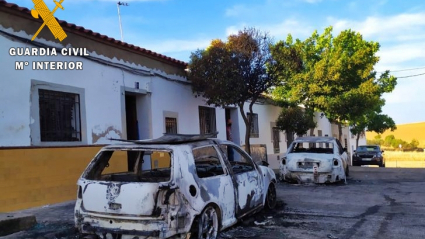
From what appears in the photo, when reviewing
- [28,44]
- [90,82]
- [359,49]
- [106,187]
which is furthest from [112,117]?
[359,49]

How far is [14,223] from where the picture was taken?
19.4ft

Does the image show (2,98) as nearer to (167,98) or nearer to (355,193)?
(167,98)

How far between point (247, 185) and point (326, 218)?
5.46 feet

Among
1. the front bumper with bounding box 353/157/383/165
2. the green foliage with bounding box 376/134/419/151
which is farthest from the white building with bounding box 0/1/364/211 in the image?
the green foliage with bounding box 376/134/419/151

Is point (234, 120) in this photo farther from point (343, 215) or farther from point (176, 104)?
point (343, 215)

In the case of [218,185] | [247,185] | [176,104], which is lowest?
[247,185]

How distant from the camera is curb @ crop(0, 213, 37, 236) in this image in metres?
5.81

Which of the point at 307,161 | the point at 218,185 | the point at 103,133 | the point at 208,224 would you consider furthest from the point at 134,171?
the point at 307,161

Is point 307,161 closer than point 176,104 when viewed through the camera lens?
Yes

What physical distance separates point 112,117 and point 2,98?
10.3 feet

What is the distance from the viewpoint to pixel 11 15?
759cm

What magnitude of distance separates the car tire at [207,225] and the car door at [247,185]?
26.9 inches

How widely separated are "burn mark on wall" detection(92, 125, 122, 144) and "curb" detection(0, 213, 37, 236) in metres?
3.42

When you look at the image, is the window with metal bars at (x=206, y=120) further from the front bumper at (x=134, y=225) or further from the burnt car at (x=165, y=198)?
the front bumper at (x=134, y=225)
